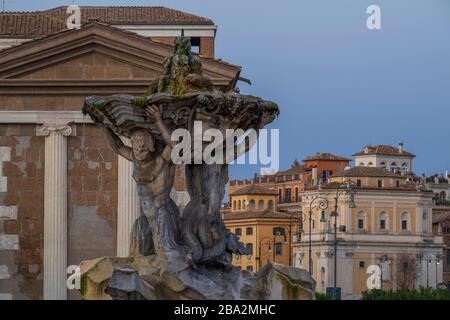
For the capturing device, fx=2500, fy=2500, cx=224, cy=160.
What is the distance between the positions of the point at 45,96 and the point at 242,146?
1704 cm

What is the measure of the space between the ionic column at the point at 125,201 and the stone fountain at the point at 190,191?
49.2 ft

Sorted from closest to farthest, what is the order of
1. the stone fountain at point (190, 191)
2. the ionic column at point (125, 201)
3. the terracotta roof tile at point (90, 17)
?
the stone fountain at point (190, 191) → the ionic column at point (125, 201) → the terracotta roof tile at point (90, 17)

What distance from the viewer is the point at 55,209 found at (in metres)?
42.9

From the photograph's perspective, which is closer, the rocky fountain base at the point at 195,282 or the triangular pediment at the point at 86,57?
the rocky fountain base at the point at 195,282

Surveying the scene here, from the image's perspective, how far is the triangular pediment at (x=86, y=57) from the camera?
4362 centimetres

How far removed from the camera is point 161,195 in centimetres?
2681

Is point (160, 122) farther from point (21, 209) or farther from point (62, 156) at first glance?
point (62, 156)

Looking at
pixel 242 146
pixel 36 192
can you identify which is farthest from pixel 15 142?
pixel 242 146

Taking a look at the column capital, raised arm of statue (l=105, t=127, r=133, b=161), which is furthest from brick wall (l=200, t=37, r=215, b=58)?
raised arm of statue (l=105, t=127, r=133, b=161)

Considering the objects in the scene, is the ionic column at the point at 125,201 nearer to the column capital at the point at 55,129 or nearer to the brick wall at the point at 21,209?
the column capital at the point at 55,129

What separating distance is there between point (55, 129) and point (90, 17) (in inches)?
928

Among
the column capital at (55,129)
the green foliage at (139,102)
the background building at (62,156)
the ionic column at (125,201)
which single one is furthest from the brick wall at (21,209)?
the green foliage at (139,102)

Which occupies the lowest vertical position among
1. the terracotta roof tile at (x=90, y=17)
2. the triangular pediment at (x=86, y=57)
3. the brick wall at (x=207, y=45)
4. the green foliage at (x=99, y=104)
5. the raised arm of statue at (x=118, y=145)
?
the raised arm of statue at (x=118, y=145)
